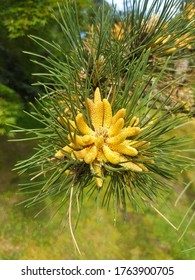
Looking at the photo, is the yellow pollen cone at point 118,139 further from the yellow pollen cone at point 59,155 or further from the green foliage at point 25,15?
the green foliage at point 25,15

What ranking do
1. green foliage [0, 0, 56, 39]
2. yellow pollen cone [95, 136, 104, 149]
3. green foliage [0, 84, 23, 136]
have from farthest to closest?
green foliage [0, 0, 56, 39] → green foliage [0, 84, 23, 136] → yellow pollen cone [95, 136, 104, 149]

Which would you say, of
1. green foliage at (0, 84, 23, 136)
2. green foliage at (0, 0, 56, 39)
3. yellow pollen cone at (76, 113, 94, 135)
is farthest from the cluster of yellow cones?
green foliage at (0, 0, 56, 39)

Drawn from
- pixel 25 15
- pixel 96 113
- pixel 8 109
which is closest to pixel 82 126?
pixel 96 113

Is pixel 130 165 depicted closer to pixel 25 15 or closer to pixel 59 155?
pixel 59 155

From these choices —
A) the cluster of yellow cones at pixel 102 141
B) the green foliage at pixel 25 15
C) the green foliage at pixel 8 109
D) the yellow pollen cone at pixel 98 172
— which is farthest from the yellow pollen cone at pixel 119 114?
the green foliage at pixel 25 15

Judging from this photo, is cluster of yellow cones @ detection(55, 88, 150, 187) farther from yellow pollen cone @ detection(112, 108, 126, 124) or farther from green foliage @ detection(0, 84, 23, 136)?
green foliage @ detection(0, 84, 23, 136)
